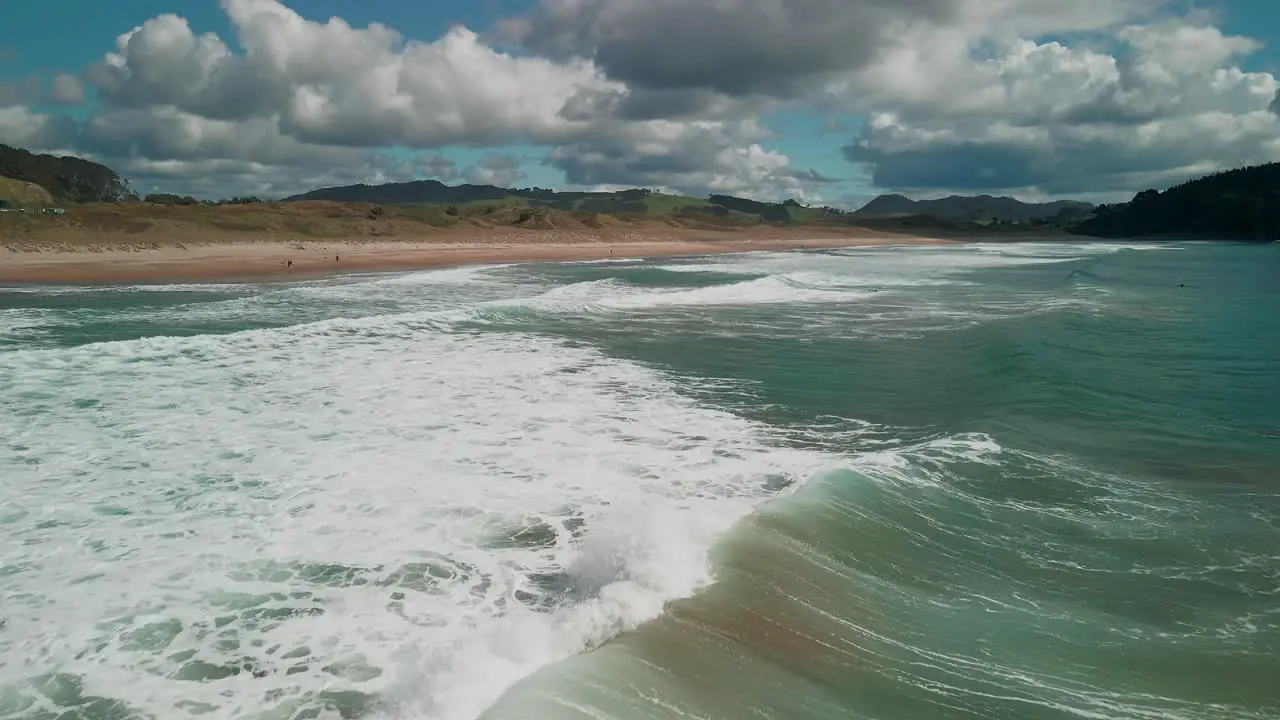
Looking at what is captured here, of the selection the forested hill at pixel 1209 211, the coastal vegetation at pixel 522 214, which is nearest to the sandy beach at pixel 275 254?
the coastal vegetation at pixel 522 214

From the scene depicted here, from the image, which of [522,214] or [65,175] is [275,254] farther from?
[65,175]

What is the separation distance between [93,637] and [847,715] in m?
4.45

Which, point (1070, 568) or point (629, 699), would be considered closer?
point (629, 699)

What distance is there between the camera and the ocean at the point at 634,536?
4566 millimetres

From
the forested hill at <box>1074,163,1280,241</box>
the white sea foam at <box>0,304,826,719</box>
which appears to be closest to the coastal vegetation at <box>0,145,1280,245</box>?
the forested hill at <box>1074,163,1280,241</box>

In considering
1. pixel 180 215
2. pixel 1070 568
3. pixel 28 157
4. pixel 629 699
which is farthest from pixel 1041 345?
pixel 28 157

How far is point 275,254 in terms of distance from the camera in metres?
47.7

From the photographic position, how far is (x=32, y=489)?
7594 millimetres

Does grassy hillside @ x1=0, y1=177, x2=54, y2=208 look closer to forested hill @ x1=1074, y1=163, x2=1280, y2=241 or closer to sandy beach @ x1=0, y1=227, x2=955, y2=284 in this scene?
sandy beach @ x1=0, y1=227, x2=955, y2=284

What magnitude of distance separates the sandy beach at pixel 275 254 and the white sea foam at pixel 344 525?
2669 cm

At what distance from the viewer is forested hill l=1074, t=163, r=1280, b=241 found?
371ft

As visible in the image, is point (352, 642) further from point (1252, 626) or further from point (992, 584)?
point (1252, 626)

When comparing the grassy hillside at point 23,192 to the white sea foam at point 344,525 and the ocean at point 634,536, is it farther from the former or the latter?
the white sea foam at point 344,525

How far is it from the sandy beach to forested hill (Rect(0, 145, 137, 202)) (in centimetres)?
9767
